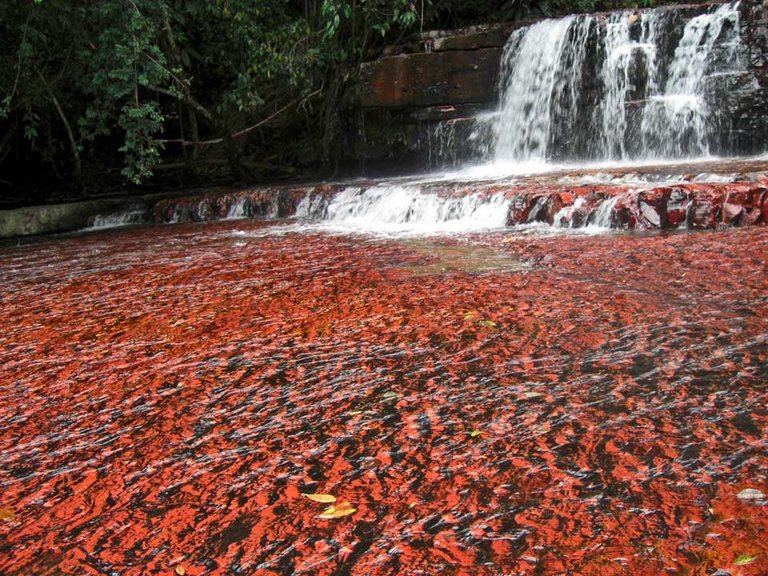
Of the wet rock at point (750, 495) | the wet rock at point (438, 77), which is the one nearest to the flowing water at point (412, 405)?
the wet rock at point (750, 495)

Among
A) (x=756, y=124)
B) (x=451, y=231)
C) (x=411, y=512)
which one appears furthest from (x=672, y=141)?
(x=411, y=512)

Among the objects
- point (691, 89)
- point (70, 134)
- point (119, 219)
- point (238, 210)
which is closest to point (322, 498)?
point (238, 210)

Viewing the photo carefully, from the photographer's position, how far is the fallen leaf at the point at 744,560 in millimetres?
1589

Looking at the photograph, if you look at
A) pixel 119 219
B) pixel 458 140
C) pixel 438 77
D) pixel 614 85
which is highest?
pixel 438 77

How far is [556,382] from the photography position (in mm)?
2736

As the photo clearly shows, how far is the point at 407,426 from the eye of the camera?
2465mm

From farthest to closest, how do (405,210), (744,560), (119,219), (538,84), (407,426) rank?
(119,219), (538,84), (405,210), (407,426), (744,560)

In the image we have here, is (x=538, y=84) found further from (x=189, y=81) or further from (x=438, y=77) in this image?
(x=189, y=81)

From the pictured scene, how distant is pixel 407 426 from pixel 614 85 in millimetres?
9913

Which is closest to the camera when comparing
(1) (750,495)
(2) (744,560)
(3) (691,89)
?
(2) (744,560)

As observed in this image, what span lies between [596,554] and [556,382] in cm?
111

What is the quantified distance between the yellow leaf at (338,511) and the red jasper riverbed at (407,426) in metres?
0.03

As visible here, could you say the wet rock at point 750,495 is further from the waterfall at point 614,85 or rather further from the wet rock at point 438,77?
the wet rock at point 438,77

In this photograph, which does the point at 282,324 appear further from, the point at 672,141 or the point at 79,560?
the point at 672,141
